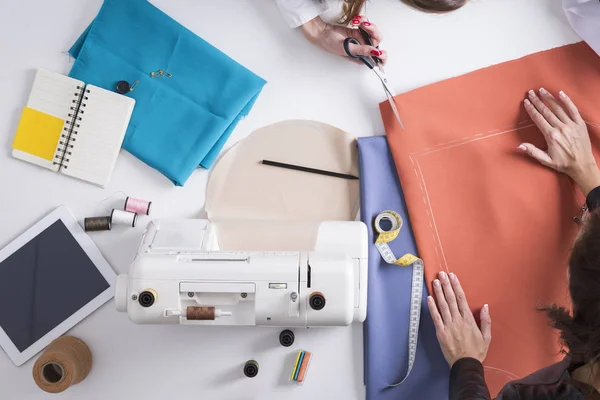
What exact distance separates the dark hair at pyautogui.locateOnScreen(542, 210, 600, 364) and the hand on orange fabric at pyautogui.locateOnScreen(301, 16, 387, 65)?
31.7 inches

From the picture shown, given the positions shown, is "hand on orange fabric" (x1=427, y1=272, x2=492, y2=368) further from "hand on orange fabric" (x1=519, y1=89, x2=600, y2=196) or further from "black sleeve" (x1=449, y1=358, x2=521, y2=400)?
"hand on orange fabric" (x1=519, y1=89, x2=600, y2=196)

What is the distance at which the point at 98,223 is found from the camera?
1.75m

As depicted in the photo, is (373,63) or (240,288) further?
(373,63)

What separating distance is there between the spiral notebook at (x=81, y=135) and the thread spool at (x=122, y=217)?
11 cm

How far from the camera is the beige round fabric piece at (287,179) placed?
1.76 metres

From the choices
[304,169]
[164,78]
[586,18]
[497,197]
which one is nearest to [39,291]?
[164,78]

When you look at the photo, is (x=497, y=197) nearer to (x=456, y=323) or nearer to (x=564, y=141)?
(x=564, y=141)

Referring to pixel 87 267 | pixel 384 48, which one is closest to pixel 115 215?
pixel 87 267

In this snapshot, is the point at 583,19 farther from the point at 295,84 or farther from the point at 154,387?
the point at 154,387

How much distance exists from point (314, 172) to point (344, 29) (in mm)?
465

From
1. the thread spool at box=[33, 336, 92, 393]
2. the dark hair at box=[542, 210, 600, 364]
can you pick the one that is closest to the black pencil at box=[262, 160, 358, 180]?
the dark hair at box=[542, 210, 600, 364]

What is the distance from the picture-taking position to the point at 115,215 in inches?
68.3

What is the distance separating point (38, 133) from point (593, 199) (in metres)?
1.74

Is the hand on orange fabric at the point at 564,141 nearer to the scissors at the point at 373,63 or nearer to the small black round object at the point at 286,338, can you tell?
the scissors at the point at 373,63
